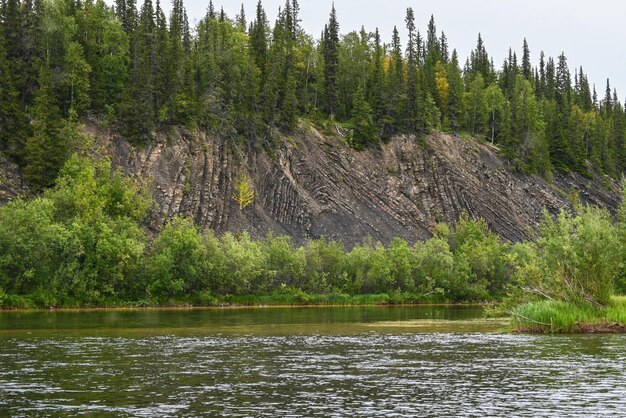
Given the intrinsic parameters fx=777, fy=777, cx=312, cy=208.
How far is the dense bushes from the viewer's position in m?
82.7

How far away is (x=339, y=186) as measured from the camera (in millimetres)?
129625

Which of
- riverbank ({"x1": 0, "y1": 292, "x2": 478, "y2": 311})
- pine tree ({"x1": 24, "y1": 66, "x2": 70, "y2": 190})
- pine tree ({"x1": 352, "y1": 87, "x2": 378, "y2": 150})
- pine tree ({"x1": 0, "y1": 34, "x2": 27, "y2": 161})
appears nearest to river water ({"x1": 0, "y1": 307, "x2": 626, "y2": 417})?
riverbank ({"x1": 0, "y1": 292, "x2": 478, "y2": 311})

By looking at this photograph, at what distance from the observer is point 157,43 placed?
12675 centimetres

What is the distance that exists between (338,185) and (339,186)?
9.3 inches

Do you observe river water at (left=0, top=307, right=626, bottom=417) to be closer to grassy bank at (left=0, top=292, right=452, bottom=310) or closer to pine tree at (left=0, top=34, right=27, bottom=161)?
grassy bank at (left=0, top=292, right=452, bottom=310)

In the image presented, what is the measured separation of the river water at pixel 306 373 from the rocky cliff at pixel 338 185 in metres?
Answer: 59.9

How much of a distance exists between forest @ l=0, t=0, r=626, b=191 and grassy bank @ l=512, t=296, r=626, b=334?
2792 inches

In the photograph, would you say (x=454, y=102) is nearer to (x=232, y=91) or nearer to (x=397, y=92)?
(x=397, y=92)

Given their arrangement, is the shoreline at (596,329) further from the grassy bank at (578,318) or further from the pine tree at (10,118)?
the pine tree at (10,118)

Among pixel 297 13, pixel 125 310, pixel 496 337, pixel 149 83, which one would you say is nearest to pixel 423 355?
pixel 496 337

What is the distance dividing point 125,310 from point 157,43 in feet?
190

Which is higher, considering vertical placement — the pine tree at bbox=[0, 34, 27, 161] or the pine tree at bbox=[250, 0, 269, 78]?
the pine tree at bbox=[250, 0, 269, 78]

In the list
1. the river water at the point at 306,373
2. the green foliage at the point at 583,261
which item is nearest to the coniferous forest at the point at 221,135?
the green foliage at the point at 583,261

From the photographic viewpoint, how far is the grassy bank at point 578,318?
49.0 m
